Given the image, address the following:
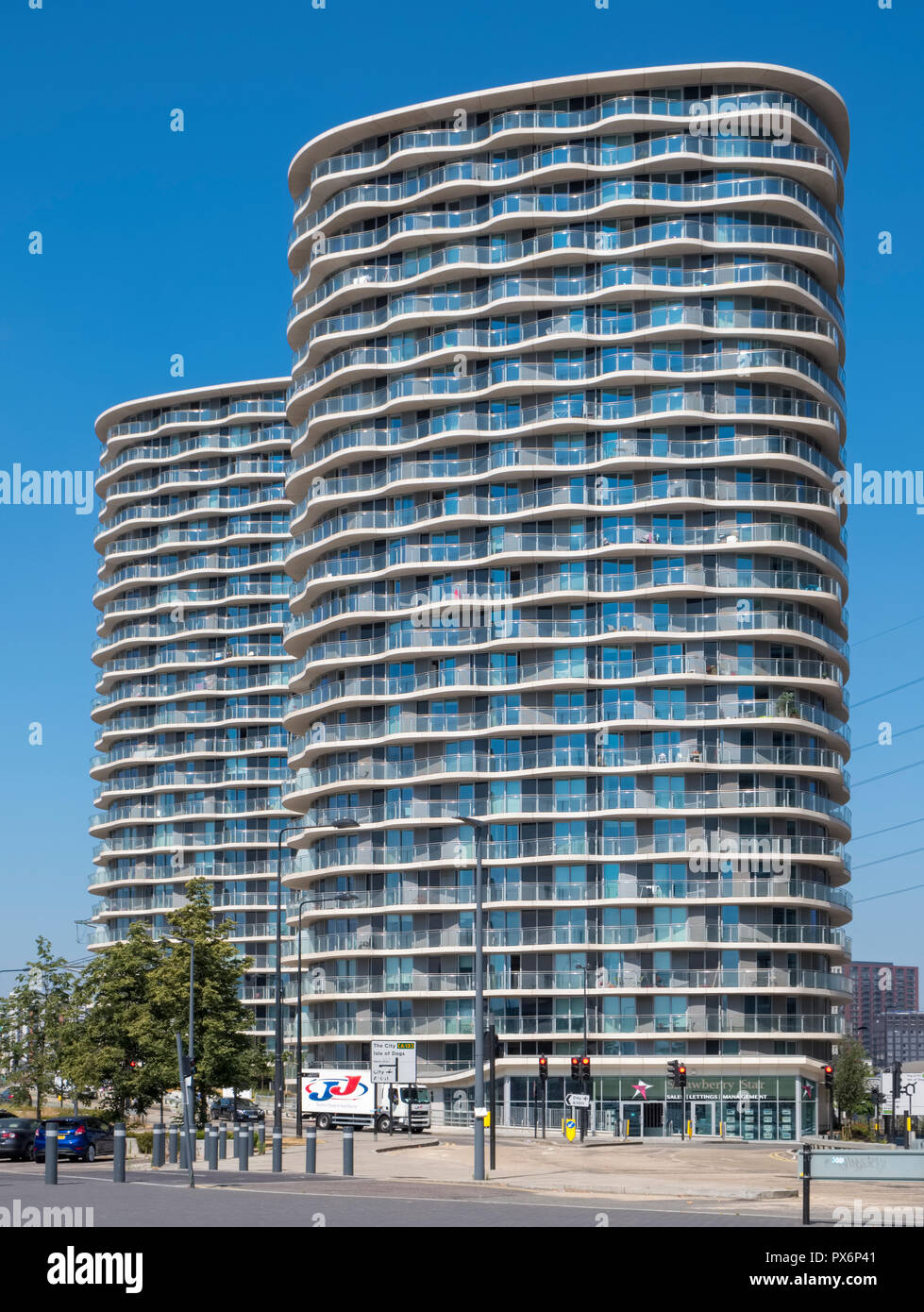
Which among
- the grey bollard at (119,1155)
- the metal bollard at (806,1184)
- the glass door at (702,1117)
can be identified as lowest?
the glass door at (702,1117)

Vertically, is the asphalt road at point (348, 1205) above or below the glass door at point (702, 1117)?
above

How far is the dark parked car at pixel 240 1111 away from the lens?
85312mm

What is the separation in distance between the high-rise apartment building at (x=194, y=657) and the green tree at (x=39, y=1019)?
27978 millimetres

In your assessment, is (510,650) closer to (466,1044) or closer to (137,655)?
(466,1044)

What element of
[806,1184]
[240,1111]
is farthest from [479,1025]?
[240,1111]

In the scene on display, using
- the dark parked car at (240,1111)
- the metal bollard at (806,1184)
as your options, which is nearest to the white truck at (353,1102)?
the dark parked car at (240,1111)

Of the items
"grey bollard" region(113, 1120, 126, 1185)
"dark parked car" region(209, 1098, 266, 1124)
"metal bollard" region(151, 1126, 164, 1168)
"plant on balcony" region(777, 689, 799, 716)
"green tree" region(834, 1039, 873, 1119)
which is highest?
"plant on balcony" region(777, 689, 799, 716)

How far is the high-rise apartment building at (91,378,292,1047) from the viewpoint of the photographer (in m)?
122

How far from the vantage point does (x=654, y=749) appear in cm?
8231

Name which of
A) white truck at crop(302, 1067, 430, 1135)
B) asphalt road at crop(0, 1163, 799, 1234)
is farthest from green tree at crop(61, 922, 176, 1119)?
asphalt road at crop(0, 1163, 799, 1234)

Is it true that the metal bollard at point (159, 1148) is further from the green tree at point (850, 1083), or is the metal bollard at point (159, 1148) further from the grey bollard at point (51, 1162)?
the green tree at point (850, 1083)

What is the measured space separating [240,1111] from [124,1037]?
2066cm

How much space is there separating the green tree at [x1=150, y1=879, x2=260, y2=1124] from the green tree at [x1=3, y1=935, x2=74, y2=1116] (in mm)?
19772

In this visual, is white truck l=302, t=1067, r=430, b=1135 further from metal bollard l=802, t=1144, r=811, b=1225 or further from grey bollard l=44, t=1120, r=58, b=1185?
metal bollard l=802, t=1144, r=811, b=1225
